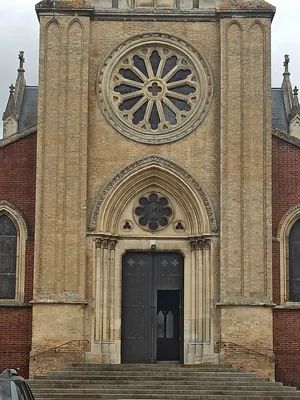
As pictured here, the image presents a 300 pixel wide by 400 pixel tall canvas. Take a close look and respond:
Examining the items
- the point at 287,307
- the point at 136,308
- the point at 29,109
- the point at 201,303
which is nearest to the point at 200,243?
the point at 201,303

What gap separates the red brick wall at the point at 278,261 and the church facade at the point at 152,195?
1.6 inches

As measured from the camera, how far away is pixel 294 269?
24.9 metres

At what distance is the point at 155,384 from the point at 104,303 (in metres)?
3.67

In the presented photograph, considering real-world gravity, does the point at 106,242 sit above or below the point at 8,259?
above

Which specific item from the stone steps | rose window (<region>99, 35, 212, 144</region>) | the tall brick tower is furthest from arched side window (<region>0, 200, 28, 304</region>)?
rose window (<region>99, 35, 212, 144</region>)

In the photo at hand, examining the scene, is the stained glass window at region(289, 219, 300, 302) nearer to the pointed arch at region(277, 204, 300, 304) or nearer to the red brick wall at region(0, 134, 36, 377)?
the pointed arch at region(277, 204, 300, 304)

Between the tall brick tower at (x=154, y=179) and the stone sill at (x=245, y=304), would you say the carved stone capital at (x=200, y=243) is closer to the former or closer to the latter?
the tall brick tower at (x=154, y=179)

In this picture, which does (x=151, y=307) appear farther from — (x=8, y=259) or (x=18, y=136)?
(x=18, y=136)

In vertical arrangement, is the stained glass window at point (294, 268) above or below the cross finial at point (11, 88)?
below

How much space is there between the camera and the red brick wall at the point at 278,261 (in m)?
24.3

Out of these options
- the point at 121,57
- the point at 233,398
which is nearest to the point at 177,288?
the point at 233,398

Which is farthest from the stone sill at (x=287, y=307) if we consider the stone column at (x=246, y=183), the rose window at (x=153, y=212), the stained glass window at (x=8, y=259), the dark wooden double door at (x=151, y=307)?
the stained glass window at (x=8, y=259)

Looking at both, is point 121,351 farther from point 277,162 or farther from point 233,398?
point 277,162

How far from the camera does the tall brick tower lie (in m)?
23.8
